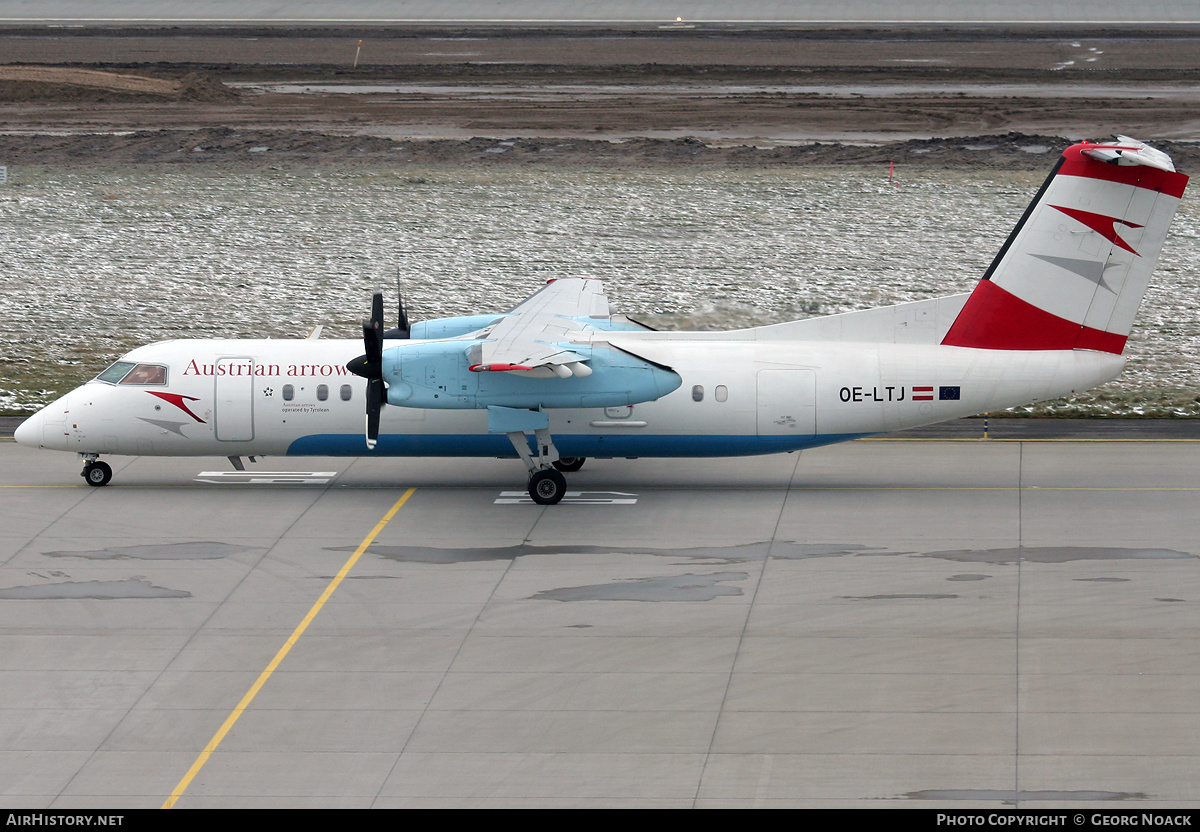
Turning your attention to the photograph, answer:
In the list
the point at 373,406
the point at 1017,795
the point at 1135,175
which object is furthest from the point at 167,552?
the point at 1135,175

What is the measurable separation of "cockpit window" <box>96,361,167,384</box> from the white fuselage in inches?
5.4

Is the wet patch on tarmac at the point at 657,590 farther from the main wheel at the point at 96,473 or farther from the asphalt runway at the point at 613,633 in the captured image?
the main wheel at the point at 96,473

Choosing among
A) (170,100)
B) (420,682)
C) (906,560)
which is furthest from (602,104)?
(420,682)

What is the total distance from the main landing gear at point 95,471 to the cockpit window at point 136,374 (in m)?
1.67

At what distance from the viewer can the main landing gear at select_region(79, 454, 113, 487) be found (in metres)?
29.6

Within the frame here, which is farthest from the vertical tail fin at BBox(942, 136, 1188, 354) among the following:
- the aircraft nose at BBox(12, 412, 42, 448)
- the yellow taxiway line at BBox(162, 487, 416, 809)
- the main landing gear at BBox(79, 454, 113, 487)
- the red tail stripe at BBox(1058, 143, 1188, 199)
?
the aircraft nose at BBox(12, 412, 42, 448)

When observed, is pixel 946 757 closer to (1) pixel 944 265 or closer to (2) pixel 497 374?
(2) pixel 497 374

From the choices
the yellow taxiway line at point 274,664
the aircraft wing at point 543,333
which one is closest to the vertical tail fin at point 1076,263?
the aircraft wing at point 543,333

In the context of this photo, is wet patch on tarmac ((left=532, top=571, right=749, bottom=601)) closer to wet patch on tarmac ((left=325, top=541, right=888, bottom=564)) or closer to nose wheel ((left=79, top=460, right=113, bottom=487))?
wet patch on tarmac ((left=325, top=541, right=888, bottom=564))

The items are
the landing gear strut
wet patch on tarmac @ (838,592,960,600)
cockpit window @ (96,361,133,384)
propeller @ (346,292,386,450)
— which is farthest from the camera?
cockpit window @ (96,361,133,384)

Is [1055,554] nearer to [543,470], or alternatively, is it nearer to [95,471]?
[543,470]

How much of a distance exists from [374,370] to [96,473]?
7.04m

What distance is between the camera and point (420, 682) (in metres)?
20.3

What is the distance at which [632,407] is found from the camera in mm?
28250
